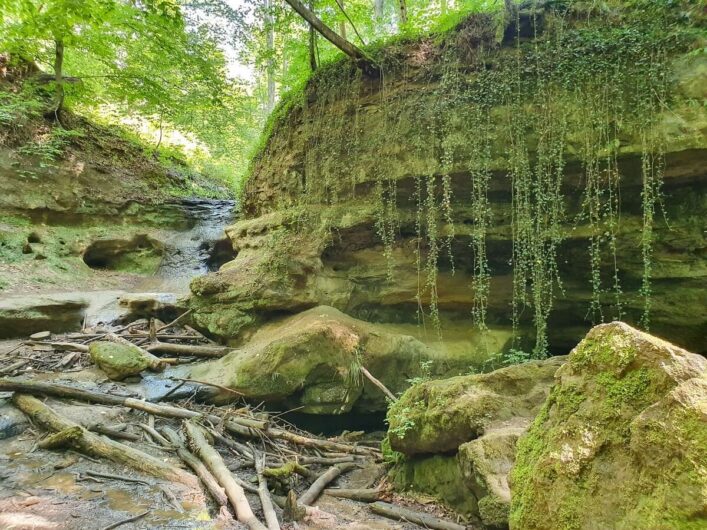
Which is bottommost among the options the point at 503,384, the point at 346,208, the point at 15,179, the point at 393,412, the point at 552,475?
the point at 393,412

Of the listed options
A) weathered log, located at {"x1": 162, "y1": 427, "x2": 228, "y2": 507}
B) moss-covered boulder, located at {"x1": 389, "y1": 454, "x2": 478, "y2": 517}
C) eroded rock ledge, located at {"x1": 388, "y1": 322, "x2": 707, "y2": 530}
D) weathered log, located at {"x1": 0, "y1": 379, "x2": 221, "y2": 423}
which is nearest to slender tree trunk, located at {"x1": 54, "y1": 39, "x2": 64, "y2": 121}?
weathered log, located at {"x1": 0, "y1": 379, "x2": 221, "y2": 423}

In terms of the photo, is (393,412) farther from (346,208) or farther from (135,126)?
(135,126)

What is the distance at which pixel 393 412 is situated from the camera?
4910 mm

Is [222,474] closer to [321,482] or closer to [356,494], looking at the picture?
[321,482]

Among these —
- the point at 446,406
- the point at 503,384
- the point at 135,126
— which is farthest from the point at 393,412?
the point at 135,126

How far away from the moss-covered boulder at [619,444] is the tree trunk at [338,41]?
20.1ft

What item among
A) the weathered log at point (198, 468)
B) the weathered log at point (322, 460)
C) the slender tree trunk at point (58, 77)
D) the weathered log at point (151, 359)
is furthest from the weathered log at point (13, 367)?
the slender tree trunk at point (58, 77)

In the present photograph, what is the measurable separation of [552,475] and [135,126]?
17256 millimetres

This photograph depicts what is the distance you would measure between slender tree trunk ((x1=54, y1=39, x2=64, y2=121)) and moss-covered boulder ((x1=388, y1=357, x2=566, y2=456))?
12002mm

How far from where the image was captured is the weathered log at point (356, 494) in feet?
14.5

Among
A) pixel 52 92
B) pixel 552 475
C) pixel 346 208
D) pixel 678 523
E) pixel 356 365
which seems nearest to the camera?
pixel 678 523

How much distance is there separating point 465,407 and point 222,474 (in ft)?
7.88

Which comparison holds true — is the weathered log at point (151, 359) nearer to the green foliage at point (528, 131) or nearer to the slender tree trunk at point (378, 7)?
the green foliage at point (528, 131)

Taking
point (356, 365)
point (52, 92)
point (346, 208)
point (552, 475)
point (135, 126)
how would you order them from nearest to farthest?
point (552, 475) → point (356, 365) → point (346, 208) → point (52, 92) → point (135, 126)
